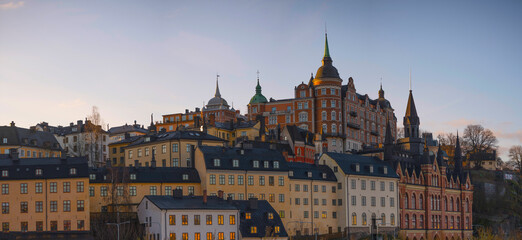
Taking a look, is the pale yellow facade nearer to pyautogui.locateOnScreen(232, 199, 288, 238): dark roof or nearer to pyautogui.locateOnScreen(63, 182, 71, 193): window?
pyautogui.locateOnScreen(63, 182, 71, 193): window

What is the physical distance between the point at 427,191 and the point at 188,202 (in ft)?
176

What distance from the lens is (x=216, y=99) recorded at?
184250 millimetres

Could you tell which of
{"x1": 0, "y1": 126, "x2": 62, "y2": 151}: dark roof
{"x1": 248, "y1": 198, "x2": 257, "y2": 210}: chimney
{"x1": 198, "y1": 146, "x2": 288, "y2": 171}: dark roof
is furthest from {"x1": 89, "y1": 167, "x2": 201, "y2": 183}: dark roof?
{"x1": 0, "y1": 126, "x2": 62, "y2": 151}: dark roof

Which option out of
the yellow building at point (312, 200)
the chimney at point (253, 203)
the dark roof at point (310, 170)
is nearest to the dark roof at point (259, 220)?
the chimney at point (253, 203)

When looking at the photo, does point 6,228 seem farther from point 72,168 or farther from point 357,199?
point 357,199

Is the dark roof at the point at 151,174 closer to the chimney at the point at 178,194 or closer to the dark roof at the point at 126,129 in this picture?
the chimney at the point at 178,194

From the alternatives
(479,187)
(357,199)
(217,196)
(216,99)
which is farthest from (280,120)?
(217,196)

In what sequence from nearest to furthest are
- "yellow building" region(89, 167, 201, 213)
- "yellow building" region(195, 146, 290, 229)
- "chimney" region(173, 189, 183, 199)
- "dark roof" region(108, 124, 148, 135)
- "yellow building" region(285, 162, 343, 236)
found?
"chimney" region(173, 189, 183, 199) → "yellow building" region(89, 167, 201, 213) → "yellow building" region(195, 146, 290, 229) → "yellow building" region(285, 162, 343, 236) → "dark roof" region(108, 124, 148, 135)

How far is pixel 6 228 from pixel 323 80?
81.8 meters

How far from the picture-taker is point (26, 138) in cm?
13075

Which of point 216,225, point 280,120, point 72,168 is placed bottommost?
point 216,225

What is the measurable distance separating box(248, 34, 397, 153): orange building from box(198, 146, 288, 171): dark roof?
4320 cm

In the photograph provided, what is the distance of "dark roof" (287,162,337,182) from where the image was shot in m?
105

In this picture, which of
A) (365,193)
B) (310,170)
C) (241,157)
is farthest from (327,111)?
(241,157)
